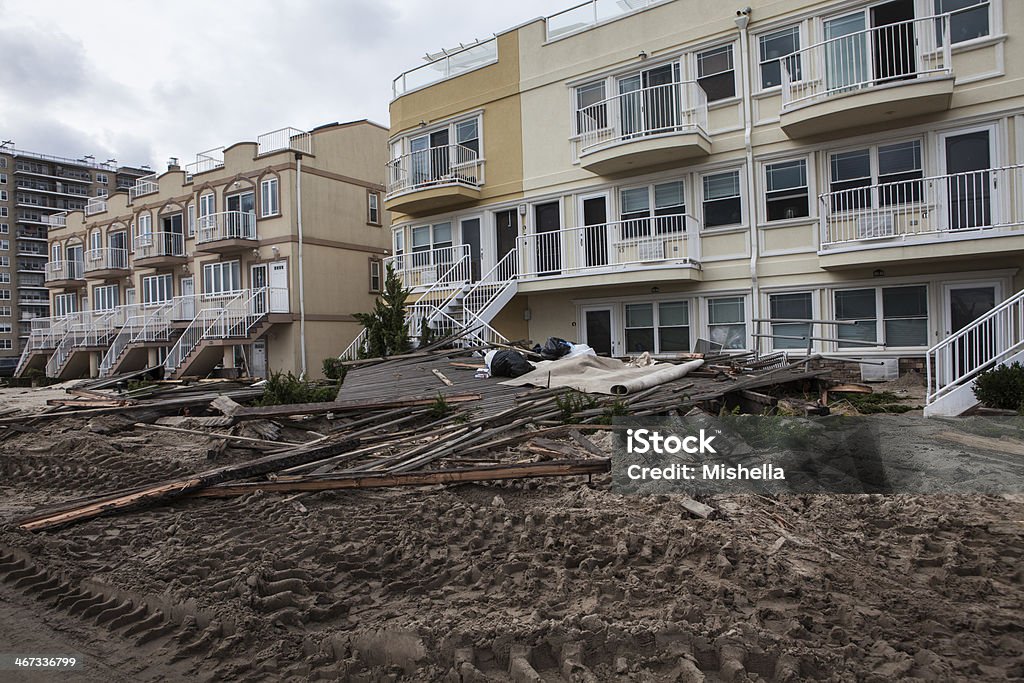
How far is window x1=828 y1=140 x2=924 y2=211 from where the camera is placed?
15492 millimetres

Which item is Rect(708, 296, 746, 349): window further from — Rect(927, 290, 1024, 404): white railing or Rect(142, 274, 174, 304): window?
Rect(142, 274, 174, 304): window

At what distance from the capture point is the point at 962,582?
425cm

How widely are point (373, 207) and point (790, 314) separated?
21.1 meters

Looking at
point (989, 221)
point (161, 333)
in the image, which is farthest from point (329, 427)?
point (161, 333)

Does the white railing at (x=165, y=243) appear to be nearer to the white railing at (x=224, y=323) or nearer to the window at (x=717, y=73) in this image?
the white railing at (x=224, y=323)

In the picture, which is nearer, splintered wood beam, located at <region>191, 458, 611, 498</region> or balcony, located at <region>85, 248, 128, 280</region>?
splintered wood beam, located at <region>191, 458, 611, 498</region>

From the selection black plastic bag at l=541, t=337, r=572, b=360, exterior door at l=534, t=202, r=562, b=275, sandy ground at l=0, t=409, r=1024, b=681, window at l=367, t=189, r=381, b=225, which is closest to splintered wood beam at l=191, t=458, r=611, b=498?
sandy ground at l=0, t=409, r=1024, b=681

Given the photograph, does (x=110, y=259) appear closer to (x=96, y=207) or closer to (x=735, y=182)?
(x=96, y=207)

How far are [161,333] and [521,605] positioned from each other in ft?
103

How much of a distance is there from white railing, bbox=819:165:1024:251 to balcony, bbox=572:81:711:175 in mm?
3757

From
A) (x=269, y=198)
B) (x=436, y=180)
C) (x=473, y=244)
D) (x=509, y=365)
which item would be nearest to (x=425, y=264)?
(x=473, y=244)

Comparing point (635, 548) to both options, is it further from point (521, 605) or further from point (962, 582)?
point (962, 582)

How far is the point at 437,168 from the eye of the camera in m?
23.3

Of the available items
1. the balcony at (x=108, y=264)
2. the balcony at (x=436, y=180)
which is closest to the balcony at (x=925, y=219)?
the balcony at (x=436, y=180)
